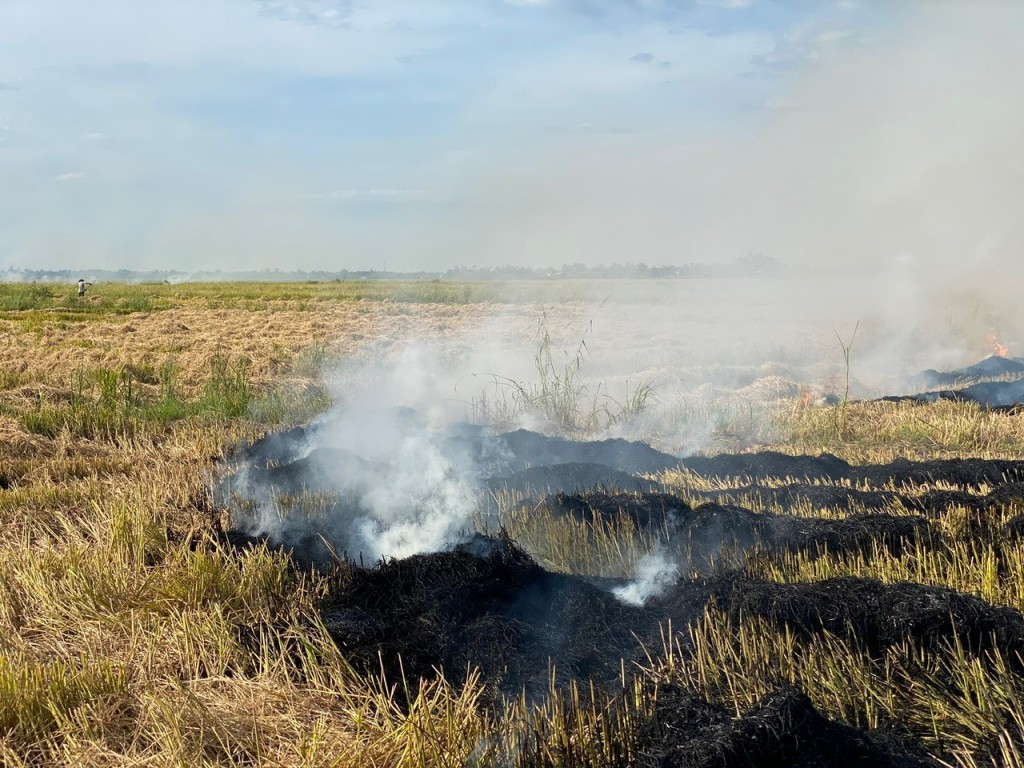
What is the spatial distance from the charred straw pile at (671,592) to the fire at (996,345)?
11747 millimetres

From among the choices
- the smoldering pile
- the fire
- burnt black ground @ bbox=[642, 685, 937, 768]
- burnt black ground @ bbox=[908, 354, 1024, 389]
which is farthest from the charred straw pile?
the fire

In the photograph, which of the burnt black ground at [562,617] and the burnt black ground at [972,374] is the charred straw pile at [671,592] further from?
the burnt black ground at [972,374]

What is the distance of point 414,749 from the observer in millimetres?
3238

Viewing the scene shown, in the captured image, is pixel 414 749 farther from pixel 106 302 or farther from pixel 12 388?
pixel 106 302

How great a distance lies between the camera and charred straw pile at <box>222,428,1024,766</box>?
136 inches

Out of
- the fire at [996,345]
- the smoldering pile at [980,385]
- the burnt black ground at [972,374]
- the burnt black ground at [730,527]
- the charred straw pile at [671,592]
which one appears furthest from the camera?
the fire at [996,345]

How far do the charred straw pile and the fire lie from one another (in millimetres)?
11747

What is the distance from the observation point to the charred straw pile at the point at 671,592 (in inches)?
136

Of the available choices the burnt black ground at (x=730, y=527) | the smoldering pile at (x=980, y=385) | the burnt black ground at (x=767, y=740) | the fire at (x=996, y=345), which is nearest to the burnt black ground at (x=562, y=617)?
the burnt black ground at (x=767, y=740)

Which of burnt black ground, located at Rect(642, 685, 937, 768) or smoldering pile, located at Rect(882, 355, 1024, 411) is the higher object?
smoldering pile, located at Rect(882, 355, 1024, 411)

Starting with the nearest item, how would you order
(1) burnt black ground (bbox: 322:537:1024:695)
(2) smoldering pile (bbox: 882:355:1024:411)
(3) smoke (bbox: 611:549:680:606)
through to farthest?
(1) burnt black ground (bbox: 322:537:1024:695) < (3) smoke (bbox: 611:549:680:606) < (2) smoldering pile (bbox: 882:355:1024:411)

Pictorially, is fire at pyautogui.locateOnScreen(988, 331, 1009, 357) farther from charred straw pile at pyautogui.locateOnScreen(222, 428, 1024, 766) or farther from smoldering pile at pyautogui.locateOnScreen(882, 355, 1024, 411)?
charred straw pile at pyautogui.locateOnScreen(222, 428, 1024, 766)

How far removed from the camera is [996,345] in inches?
747

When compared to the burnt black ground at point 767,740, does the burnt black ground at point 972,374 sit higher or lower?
higher
